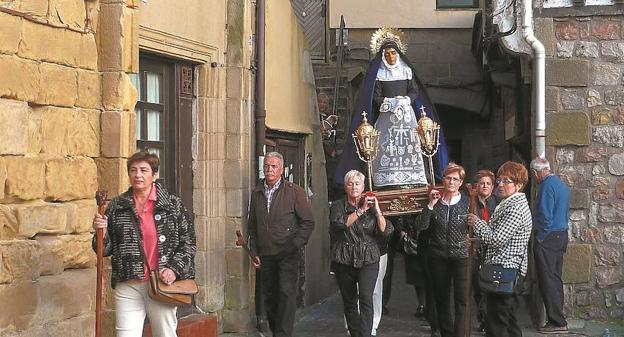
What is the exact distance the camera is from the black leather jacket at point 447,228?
8.54 metres

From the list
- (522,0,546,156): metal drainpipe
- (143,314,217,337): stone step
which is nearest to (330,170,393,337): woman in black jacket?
(143,314,217,337): stone step

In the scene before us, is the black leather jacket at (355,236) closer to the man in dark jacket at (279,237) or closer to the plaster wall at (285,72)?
the man in dark jacket at (279,237)

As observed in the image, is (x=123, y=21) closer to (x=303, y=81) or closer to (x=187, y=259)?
(x=187, y=259)

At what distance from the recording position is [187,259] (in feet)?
21.1

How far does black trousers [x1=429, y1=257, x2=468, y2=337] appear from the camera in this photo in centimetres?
862

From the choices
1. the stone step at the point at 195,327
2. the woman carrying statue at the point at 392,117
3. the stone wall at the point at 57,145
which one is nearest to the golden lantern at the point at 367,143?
the woman carrying statue at the point at 392,117

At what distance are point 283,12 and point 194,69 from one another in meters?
1.89

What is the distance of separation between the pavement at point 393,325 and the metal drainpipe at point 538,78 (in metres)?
1.79

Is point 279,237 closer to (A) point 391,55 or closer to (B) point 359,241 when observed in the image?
(B) point 359,241

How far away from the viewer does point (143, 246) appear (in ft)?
20.6

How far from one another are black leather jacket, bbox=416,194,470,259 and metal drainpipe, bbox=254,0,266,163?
1.93 metres

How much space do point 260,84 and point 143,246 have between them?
380 centimetres

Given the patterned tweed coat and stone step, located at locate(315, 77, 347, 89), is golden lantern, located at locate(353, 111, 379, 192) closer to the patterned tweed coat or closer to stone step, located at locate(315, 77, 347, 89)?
the patterned tweed coat

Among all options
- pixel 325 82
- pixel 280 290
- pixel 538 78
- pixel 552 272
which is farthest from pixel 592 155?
pixel 325 82
